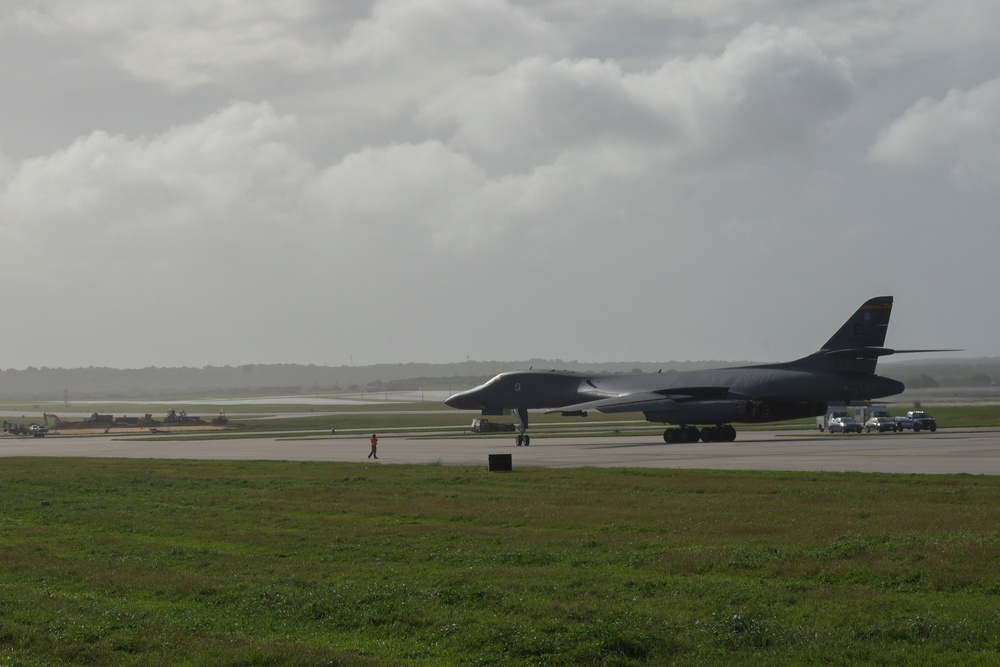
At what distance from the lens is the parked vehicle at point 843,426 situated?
2739 inches

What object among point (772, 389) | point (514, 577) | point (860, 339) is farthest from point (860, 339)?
point (514, 577)

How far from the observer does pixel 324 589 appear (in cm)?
1519

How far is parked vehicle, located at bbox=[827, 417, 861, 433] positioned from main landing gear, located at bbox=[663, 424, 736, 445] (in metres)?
13.7

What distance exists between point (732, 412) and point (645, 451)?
29.0 ft

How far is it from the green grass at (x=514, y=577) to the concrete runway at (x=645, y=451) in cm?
867

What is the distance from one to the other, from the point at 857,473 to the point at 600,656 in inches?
931

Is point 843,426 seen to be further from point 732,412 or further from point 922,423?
point 732,412

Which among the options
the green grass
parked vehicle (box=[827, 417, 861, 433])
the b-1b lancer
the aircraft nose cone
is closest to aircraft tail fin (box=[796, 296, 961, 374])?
the b-1b lancer

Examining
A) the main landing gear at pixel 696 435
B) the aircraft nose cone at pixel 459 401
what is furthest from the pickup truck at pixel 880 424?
the aircraft nose cone at pixel 459 401

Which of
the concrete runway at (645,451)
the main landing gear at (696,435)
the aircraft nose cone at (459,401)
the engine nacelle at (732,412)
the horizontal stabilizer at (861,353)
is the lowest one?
the concrete runway at (645,451)

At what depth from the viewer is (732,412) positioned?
188ft

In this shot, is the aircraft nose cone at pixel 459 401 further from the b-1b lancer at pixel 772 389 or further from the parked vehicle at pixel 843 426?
the parked vehicle at pixel 843 426

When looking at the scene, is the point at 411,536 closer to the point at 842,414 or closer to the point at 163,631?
the point at 163,631

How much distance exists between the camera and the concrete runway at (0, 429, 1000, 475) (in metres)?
38.8
